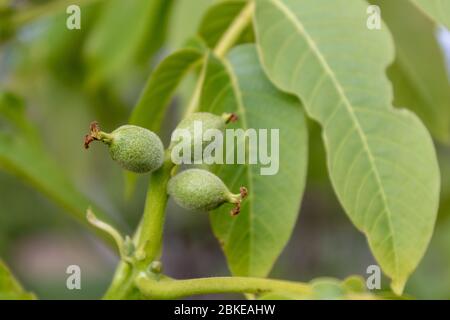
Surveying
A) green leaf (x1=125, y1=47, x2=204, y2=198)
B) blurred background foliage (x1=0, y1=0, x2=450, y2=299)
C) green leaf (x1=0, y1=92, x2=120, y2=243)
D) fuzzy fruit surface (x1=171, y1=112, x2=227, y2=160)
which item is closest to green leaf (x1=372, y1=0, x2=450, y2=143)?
blurred background foliage (x1=0, y1=0, x2=450, y2=299)

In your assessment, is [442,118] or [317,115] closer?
[317,115]

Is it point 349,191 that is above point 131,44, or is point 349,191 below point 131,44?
below

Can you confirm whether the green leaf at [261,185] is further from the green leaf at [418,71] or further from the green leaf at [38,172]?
the green leaf at [418,71]

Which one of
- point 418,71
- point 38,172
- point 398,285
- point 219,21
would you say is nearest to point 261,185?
point 398,285

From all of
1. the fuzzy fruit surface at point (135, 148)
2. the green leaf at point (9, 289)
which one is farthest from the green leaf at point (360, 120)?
the green leaf at point (9, 289)
